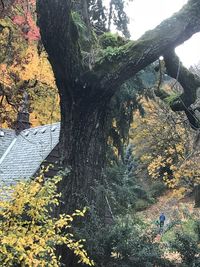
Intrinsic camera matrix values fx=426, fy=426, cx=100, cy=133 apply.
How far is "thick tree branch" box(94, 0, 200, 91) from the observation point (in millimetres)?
6570

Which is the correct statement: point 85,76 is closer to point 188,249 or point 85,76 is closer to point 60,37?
point 60,37

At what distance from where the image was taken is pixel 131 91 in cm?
1151

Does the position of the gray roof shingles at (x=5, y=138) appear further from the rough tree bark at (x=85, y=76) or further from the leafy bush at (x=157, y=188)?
the leafy bush at (x=157, y=188)

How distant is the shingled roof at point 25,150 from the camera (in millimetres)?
15712

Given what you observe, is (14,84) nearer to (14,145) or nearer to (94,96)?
(14,145)

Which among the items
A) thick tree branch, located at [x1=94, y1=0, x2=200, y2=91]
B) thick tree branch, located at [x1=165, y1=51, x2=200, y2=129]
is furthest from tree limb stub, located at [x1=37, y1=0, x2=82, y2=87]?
thick tree branch, located at [x1=165, y1=51, x2=200, y2=129]

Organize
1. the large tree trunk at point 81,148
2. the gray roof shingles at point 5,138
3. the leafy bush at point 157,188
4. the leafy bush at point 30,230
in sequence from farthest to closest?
the leafy bush at point 157,188 < the gray roof shingles at point 5,138 < the large tree trunk at point 81,148 < the leafy bush at point 30,230

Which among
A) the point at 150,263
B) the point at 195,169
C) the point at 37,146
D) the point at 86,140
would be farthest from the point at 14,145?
the point at 150,263

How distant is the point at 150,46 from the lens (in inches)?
265

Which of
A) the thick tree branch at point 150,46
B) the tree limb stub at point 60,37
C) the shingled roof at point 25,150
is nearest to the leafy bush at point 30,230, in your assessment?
the tree limb stub at point 60,37

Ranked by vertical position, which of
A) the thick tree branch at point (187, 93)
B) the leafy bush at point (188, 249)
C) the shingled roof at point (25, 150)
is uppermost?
the shingled roof at point (25, 150)

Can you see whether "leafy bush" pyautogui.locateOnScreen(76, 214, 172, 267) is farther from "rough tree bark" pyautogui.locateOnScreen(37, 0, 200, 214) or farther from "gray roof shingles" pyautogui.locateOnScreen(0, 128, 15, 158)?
"gray roof shingles" pyautogui.locateOnScreen(0, 128, 15, 158)

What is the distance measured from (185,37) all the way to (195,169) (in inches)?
492

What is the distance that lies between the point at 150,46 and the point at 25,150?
11.6 m
